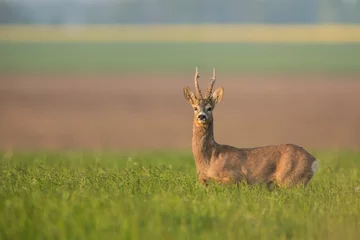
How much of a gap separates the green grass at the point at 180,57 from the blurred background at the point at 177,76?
0.13m

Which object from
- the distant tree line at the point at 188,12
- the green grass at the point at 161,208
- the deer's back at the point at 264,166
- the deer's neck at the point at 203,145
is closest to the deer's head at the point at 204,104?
the deer's neck at the point at 203,145

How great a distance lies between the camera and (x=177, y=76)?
58188 mm

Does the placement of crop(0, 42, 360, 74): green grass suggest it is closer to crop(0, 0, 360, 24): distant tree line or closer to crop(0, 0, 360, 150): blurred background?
crop(0, 0, 360, 150): blurred background

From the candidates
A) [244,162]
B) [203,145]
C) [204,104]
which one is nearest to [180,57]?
[203,145]

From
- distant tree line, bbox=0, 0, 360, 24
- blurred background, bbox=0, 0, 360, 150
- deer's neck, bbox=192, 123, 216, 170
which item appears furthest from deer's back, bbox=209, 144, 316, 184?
distant tree line, bbox=0, 0, 360, 24

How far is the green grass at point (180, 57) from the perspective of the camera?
66.6m

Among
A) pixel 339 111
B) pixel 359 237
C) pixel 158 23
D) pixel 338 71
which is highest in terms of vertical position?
pixel 158 23

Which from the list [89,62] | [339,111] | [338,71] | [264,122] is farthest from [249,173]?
[89,62]

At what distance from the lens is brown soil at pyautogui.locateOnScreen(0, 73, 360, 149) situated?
94.6ft

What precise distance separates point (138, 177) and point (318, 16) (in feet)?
418

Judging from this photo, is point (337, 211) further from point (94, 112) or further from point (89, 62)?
point (89, 62)

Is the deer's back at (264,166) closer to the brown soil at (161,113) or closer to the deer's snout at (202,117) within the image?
the deer's snout at (202,117)

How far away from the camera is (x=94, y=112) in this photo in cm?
3772

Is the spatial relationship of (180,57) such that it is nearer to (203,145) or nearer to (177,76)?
(177,76)
